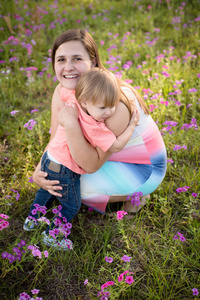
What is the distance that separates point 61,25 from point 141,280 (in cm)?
424

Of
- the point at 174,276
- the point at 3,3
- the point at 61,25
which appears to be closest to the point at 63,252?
the point at 174,276

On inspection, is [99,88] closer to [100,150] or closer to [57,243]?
[100,150]

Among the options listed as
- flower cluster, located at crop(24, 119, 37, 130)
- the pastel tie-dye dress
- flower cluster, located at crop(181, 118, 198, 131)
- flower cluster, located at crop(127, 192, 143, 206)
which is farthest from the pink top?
flower cluster, located at crop(181, 118, 198, 131)

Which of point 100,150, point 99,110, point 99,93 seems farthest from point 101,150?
point 99,93

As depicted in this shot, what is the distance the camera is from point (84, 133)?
183cm

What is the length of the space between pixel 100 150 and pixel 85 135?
131 mm

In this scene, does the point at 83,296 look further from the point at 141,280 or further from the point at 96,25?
the point at 96,25

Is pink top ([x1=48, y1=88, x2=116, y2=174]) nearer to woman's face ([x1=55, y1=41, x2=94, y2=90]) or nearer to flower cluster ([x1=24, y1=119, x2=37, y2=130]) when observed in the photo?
woman's face ([x1=55, y1=41, x2=94, y2=90])

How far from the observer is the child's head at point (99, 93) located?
159cm

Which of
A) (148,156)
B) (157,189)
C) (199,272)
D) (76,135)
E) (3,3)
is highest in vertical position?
(3,3)

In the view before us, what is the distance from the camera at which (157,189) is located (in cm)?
239

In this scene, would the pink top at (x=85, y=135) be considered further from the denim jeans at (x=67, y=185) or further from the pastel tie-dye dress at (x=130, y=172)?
the pastel tie-dye dress at (x=130, y=172)

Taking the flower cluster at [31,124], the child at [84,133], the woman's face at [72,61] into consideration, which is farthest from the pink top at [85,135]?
the flower cluster at [31,124]

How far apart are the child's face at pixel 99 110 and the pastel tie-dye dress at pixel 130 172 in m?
0.43
